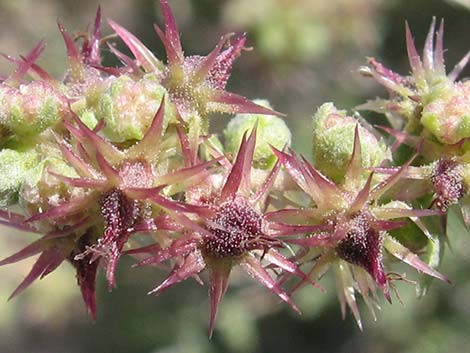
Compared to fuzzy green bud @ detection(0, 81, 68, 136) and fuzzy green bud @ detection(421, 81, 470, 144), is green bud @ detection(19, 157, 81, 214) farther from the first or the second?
fuzzy green bud @ detection(421, 81, 470, 144)

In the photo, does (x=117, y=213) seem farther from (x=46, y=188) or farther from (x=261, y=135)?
(x=261, y=135)

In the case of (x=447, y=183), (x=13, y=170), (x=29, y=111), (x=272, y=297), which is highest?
(x=447, y=183)

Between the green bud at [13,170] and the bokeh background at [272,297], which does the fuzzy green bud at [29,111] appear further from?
the bokeh background at [272,297]

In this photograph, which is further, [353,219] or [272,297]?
[272,297]

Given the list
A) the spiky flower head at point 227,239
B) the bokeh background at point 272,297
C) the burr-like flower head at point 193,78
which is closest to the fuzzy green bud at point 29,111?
the burr-like flower head at point 193,78

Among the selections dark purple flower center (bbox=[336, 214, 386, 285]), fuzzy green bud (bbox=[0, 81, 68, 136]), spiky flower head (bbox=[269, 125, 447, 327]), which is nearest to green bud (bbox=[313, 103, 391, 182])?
spiky flower head (bbox=[269, 125, 447, 327])

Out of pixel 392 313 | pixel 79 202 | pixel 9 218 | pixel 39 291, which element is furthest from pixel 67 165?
pixel 39 291

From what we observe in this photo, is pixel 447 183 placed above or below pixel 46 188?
above

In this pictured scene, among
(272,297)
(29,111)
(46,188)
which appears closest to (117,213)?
(46,188)
